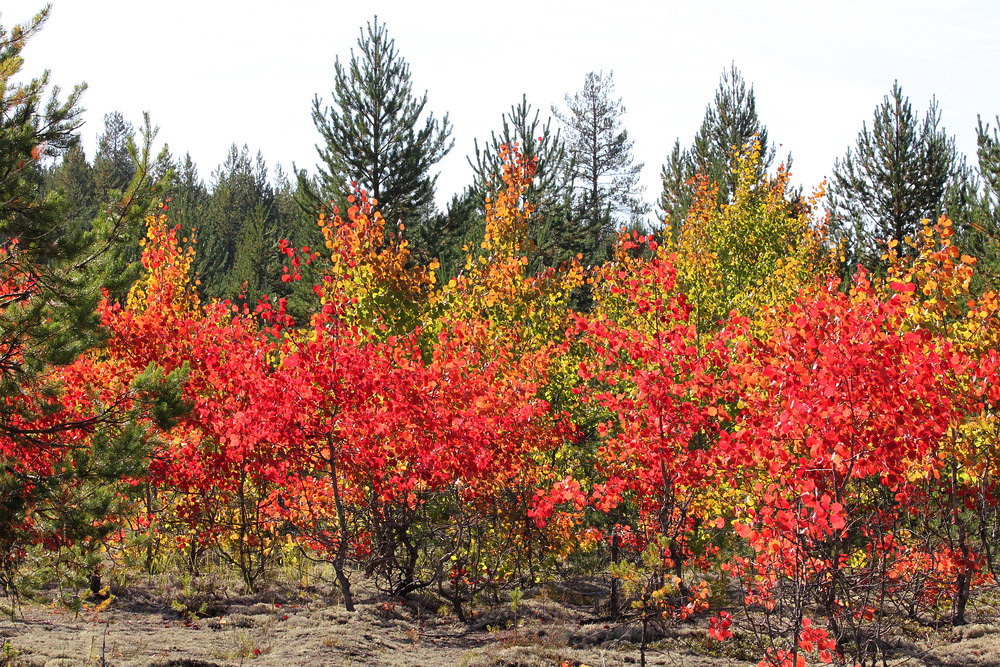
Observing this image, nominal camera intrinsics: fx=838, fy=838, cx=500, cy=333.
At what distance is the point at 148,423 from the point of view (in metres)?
6.61

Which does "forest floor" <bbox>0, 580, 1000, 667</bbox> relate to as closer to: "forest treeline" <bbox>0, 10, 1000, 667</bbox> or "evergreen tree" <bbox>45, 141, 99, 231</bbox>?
"forest treeline" <bbox>0, 10, 1000, 667</bbox>

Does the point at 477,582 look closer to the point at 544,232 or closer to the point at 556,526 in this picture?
the point at 556,526

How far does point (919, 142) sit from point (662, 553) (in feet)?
52.3

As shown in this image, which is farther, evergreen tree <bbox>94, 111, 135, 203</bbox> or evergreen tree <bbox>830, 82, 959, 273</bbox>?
evergreen tree <bbox>94, 111, 135, 203</bbox>

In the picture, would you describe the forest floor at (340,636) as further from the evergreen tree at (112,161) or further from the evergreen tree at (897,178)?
the evergreen tree at (112,161)

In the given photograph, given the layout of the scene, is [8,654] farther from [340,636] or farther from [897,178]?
[897,178]

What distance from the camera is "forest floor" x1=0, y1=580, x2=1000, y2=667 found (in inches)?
279

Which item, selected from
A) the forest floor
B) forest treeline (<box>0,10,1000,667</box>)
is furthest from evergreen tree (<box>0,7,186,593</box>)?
the forest floor

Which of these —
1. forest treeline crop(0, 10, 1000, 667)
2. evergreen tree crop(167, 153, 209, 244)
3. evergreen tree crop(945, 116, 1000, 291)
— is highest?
evergreen tree crop(167, 153, 209, 244)

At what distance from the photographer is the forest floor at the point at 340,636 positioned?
710 cm

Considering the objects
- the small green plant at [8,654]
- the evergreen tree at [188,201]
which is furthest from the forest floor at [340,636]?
the evergreen tree at [188,201]

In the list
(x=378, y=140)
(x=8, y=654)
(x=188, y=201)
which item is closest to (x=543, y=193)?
(x=378, y=140)

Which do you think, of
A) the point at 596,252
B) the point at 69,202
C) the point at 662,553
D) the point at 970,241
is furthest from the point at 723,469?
the point at 596,252

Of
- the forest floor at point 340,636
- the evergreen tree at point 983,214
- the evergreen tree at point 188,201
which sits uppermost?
the evergreen tree at point 188,201
